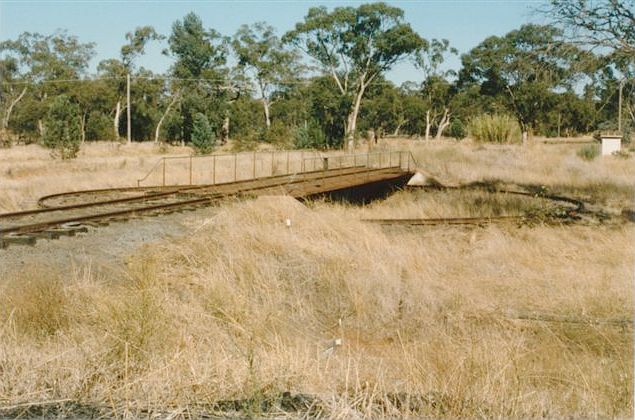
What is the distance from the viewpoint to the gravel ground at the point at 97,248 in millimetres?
7573

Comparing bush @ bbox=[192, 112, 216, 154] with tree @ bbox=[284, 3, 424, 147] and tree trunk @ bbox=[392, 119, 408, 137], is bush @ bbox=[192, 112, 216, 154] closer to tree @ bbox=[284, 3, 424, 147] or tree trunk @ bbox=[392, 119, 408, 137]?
tree @ bbox=[284, 3, 424, 147]

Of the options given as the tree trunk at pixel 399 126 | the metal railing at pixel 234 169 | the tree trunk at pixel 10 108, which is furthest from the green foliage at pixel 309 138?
the tree trunk at pixel 10 108

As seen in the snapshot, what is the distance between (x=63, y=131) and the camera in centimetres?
3253

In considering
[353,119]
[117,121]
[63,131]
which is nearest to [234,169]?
[63,131]

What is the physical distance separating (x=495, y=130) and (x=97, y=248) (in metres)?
37.8

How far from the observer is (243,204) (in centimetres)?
1198

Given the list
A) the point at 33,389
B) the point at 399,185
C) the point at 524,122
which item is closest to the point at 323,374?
the point at 33,389

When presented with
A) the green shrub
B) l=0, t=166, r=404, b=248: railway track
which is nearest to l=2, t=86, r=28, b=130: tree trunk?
the green shrub

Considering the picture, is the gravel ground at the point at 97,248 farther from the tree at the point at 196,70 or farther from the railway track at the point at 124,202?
the tree at the point at 196,70

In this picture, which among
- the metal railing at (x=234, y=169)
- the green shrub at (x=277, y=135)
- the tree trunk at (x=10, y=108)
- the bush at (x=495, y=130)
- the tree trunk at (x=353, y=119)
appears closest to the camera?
the metal railing at (x=234, y=169)

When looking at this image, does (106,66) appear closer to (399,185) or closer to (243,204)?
(399,185)

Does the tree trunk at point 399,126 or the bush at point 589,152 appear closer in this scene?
the bush at point 589,152

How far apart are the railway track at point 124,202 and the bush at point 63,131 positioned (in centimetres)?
1498

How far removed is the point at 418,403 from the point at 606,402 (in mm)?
1309
